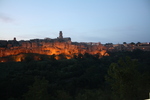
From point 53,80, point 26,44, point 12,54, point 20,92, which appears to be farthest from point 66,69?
point 26,44

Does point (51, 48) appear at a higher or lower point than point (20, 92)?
higher

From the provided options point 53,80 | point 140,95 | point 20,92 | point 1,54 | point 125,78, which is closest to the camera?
point 125,78

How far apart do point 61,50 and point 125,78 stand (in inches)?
1483

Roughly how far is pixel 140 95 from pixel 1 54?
35.4 metres

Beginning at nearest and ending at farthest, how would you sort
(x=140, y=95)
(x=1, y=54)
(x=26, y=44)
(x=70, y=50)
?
(x=140, y=95) → (x=1, y=54) → (x=26, y=44) → (x=70, y=50)

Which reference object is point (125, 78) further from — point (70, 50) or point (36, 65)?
point (70, 50)

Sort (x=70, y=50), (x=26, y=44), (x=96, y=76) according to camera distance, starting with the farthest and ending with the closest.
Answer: (x=70, y=50), (x=26, y=44), (x=96, y=76)

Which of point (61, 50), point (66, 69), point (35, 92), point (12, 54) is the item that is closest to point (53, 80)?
point (66, 69)

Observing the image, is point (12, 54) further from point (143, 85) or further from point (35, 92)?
point (143, 85)

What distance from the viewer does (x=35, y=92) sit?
8008mm

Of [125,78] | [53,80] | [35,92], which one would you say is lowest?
[53,80]

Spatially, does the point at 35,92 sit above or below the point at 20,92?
above

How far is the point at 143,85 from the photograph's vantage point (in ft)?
26.1

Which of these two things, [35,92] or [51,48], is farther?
[51,48]
